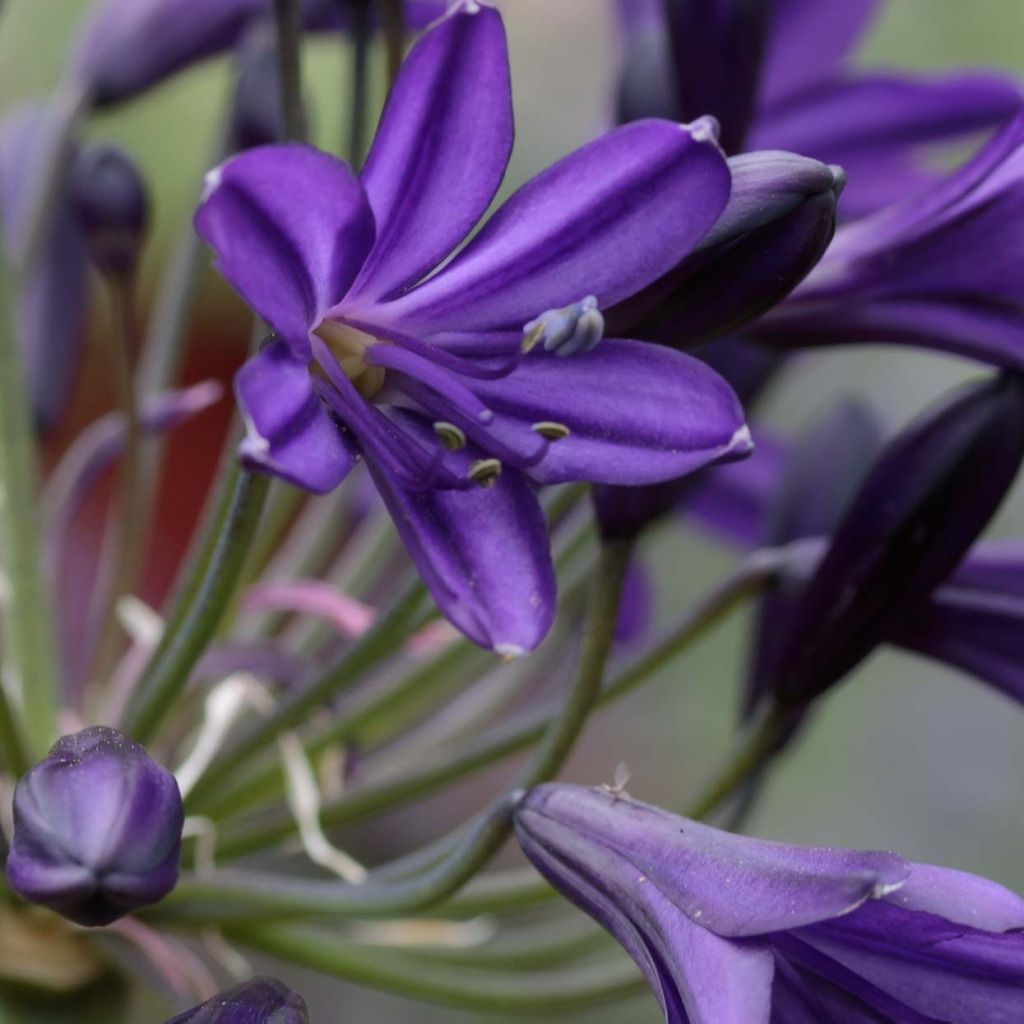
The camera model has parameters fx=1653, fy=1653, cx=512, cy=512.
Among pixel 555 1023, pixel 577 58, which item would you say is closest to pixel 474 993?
pixel 555 1023

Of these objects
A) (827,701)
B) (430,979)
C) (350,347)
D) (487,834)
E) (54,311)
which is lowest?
(827,701)

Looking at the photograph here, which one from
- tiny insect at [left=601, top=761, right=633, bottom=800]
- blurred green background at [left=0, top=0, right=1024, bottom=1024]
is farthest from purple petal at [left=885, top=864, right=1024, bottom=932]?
blurred green background at [left=0, top=0, right=1024, bottom=1024]

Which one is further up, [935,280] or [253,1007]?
[935,280]

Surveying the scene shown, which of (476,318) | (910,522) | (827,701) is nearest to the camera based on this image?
(476,318)

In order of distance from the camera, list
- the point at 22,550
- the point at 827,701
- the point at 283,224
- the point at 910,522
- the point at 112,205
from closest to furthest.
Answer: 1. the point at 283,224
2. the point at 910,522
3. the point at 22,550
4. the point at 112,205
5. the point at 827,701

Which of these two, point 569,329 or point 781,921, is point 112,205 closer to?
point 569,329

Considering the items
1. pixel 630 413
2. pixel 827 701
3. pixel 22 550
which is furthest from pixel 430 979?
pixel 827 701

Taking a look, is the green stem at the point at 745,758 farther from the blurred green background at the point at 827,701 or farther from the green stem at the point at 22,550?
the blurred green background at the point at 827,701
